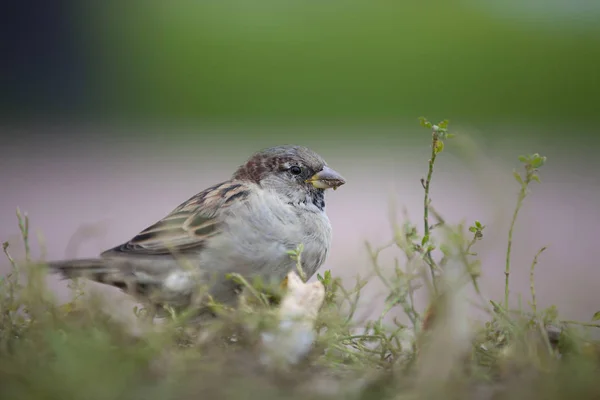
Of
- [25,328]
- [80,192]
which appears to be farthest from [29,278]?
[80,192]

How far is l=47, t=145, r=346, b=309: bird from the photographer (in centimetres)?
247

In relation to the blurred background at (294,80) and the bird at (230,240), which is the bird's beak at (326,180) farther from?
the blurred background at (294,80)

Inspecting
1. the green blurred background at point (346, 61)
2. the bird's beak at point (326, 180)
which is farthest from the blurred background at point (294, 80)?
the bird's beak at point (326, 180)

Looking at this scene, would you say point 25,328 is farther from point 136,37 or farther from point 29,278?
point 136,37

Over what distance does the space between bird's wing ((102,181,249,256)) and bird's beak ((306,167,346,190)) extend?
281 millimetres

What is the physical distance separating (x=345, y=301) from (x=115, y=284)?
0.98 m

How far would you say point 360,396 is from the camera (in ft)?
5.01

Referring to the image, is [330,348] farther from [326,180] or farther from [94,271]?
[326,180]

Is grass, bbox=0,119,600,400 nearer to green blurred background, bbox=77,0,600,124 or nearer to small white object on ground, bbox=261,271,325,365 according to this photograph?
small white object on ground, bbox=261,271,325,365

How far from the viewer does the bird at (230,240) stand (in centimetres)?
247

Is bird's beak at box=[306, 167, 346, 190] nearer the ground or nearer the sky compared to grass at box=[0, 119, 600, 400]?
nearer the sky

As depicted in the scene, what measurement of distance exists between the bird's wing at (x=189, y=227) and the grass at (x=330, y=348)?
0.62 meters

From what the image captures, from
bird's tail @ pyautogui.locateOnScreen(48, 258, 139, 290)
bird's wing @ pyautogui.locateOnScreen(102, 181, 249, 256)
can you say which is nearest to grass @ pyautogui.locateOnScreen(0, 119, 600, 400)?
bird's tail @ pyautogui.locateOnScreen(48, 258, 139, 290)

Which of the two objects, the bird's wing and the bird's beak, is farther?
the bird's beak
